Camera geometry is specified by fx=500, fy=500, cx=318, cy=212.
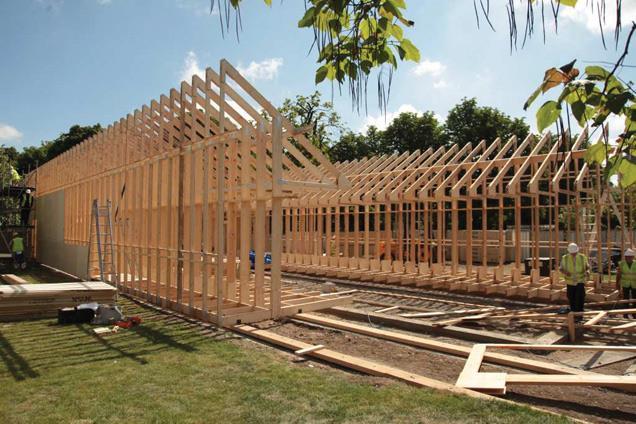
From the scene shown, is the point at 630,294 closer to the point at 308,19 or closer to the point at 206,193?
the point at 206,193

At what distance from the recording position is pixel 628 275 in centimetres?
995

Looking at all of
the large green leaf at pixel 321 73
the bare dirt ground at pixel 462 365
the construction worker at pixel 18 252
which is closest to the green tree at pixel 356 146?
the construction worker at pixel 18 252

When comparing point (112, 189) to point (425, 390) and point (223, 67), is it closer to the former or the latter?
point (223, 67)

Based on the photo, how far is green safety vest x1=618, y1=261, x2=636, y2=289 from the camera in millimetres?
9906

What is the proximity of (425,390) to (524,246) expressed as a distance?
21.7m

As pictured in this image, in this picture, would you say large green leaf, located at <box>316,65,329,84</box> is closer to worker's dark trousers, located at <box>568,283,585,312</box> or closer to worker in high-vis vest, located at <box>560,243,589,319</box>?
worker in high-vis vest, located at <box>560,243,589,319</box>

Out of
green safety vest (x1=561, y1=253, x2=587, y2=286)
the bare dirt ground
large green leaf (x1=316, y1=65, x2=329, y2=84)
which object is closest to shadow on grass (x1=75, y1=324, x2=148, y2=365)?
the bare dirt ground

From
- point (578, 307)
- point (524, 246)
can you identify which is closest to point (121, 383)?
point (578, 307)

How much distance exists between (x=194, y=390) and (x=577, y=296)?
7745mm

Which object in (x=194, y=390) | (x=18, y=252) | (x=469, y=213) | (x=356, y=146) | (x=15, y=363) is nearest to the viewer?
(x=194, y=390)

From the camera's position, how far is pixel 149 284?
11055mm

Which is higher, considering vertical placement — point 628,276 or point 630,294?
point 628,276

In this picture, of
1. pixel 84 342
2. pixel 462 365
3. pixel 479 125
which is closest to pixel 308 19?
pixel 462 365

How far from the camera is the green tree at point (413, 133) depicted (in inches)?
1446
